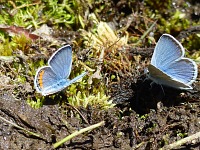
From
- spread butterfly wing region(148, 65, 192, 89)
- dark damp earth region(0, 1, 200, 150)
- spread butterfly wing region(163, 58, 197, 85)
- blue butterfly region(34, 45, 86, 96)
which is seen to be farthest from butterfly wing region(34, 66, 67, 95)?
spread butterfly wing region(163, 58, 197, 85)

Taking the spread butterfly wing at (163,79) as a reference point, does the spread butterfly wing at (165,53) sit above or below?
above

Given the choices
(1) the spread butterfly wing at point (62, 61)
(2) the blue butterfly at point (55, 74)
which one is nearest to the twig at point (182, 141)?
(2) the blue butterfly at point (55, 74)

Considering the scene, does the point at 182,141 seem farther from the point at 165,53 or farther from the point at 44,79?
the point at 44,79

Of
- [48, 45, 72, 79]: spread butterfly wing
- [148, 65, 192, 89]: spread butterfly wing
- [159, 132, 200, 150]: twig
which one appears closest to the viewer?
[159, 132, 200, 150]: twig

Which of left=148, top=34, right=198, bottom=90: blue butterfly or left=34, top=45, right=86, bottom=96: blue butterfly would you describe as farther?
left=148, top=34, right=198, bottom=90: blue butterfly

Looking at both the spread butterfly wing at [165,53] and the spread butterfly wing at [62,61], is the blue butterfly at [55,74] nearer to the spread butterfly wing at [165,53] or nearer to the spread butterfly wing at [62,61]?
the spread butterfly wing at [62,61]

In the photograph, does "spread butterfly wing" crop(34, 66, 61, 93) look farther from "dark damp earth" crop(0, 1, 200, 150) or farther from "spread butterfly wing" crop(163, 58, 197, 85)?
"spread butterfly wing" crop(163, 58, 197, 85)

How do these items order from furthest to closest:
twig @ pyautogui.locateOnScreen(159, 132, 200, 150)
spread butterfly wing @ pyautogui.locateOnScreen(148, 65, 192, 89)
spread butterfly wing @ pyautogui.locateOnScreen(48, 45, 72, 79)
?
spread butterfly wing @ pyautogui.locateOnScreen(48, 45, 72, 79) → spread butterfly wing @ pyautogui.locateOnScreen(148, 65, 192, 89) → twig @ pyautogui.locateOnScreen(159, 132, 200, 150)

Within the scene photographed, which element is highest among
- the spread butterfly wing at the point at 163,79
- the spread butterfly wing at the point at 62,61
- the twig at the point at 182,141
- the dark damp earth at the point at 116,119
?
the spread butterfly wing at the point at 62,61
